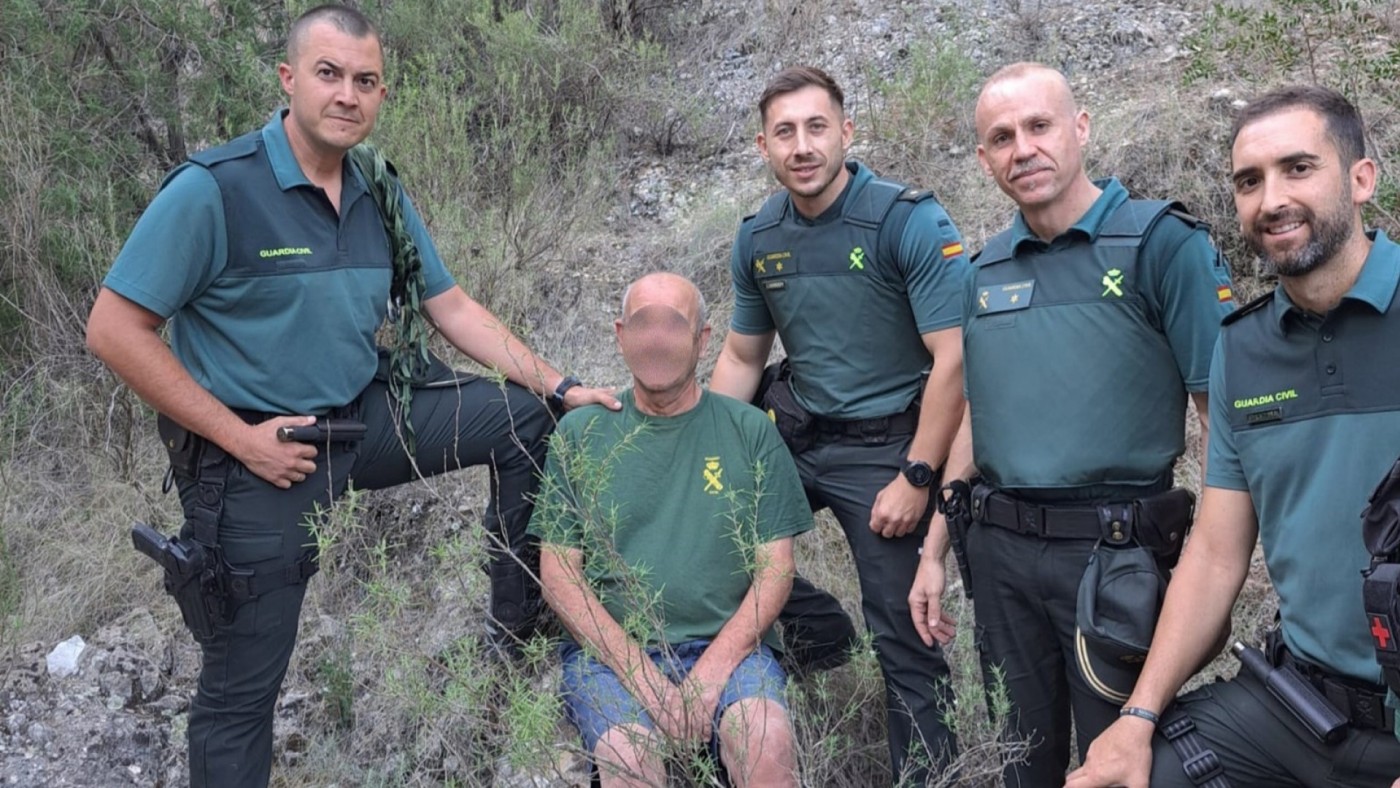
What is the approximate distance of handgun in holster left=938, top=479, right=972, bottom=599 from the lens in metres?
3.18

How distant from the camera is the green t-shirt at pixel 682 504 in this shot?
3211 mm

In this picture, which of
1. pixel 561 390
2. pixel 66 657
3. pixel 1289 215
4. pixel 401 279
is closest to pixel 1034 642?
pixel 1289 215

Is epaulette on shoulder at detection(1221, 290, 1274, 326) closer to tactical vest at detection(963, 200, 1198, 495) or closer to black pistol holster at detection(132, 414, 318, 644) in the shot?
tactical vest at detection(963, 200, 1198, 495)

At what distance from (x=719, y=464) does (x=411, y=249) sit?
126cm

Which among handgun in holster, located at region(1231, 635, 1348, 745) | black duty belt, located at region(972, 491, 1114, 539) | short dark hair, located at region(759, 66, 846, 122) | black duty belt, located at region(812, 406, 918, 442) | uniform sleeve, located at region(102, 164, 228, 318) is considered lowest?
handgun in holster, located at region(1231, 635, 1348, 745)

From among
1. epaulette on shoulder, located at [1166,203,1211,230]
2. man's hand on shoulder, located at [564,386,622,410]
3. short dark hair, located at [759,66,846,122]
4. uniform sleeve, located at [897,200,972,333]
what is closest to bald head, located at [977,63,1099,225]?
epaulette on shoulder, located at [1166,203,1211,230]

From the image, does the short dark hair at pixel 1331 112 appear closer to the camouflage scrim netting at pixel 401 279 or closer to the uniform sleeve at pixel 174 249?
the camouflage scrim netting at pixel 401 279

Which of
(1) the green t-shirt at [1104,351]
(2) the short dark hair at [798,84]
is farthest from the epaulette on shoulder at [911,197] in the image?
(1) the green t-shirt at [1104,351]

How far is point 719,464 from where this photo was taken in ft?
10.9

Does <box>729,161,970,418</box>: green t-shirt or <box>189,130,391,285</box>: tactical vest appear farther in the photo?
<box>729,161,970,418</box>: green t-shirt

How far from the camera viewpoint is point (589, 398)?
357cm

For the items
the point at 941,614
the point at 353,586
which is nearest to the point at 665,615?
the point at 941,614

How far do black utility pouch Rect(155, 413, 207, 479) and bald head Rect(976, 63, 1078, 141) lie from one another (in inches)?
92.5

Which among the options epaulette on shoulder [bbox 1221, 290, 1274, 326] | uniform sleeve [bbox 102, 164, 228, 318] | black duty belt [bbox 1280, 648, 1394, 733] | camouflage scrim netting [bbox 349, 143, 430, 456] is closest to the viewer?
black duty belt [bbox 1280, 648, 1394, 733]
